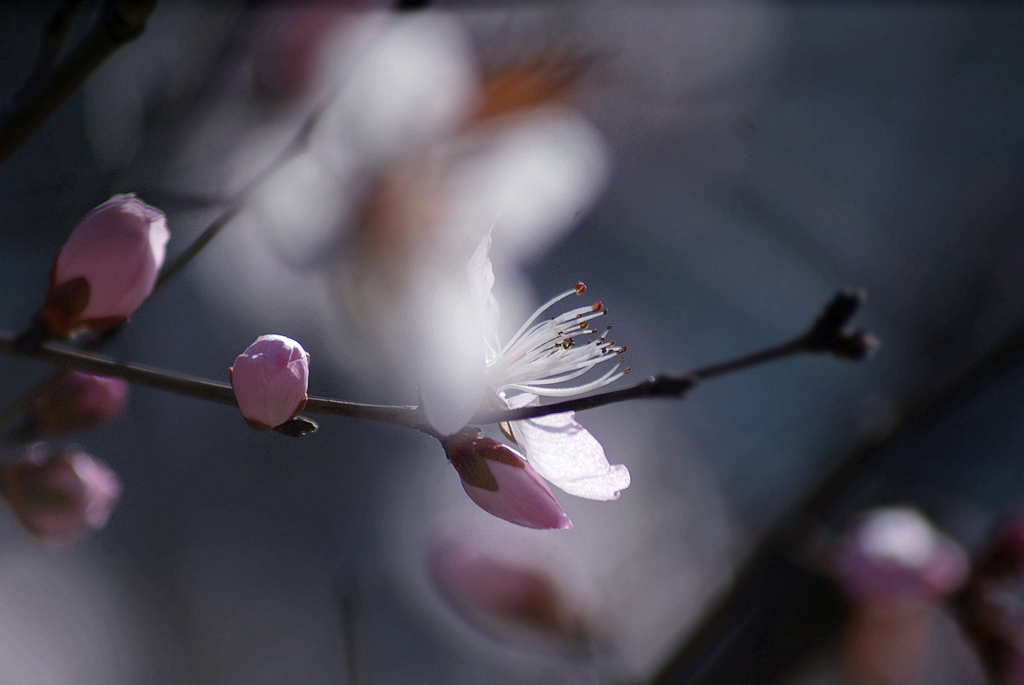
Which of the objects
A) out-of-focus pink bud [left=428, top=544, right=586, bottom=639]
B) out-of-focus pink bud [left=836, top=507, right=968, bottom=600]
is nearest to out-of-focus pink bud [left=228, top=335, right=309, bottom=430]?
out-of-focus pink bud [left=428, top=544, right=586, bottom=639]

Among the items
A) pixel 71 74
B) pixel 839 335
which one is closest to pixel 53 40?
pixel 71 74

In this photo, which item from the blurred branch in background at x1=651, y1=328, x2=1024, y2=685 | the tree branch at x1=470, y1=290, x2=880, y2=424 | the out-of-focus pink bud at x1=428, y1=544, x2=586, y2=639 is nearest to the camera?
the tree branch at x1=470, y1=290, x2=880, y2=424

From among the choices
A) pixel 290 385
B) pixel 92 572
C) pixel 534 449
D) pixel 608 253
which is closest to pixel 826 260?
pixel 534 449

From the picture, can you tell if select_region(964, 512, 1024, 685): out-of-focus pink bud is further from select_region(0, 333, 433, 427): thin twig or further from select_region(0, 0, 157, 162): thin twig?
select_region(0, 0, 157, 162): thin twig

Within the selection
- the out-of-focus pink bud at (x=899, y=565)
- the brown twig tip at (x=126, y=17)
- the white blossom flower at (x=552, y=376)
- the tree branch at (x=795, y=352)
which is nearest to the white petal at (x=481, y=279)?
the white blossom flower at (x=552, y=376)

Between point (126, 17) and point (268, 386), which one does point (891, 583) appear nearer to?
point (268, 386)

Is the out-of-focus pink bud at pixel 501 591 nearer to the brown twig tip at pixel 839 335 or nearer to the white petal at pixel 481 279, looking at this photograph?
the white petal at pixel 481 279
